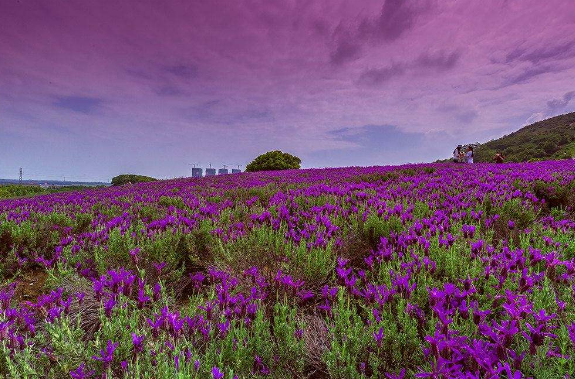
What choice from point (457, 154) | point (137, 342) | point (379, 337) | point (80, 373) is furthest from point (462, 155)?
point (80, 373)

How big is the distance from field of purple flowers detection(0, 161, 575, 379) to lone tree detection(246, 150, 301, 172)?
26.3 metres

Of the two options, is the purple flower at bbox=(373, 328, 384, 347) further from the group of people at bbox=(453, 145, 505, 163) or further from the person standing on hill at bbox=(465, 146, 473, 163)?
the person standing on hill at bbox=(465, 146, 473, 163)

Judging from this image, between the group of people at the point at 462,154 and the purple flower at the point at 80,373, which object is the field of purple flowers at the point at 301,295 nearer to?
the purple flower at the point at 80,373

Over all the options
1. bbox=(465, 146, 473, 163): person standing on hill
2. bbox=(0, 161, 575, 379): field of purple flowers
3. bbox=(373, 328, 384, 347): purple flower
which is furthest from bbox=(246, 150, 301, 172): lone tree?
bbox=(373, 328, 384, 347): purple flower

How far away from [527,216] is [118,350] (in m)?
4.90

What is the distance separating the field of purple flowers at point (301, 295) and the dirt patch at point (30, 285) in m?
0.02

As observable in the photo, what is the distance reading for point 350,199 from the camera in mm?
5355

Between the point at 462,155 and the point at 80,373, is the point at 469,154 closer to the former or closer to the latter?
the point at 462,155

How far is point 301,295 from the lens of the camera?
8.39 feet

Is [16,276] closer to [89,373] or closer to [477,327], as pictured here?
Result: [89,373]

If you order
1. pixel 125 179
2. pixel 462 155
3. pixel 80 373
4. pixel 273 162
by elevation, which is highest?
pixel 273 162

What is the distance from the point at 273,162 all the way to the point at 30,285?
94.5 ft

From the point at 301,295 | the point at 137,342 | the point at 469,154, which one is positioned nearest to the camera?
the point at 137,342

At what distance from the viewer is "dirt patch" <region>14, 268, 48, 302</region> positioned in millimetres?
2994
